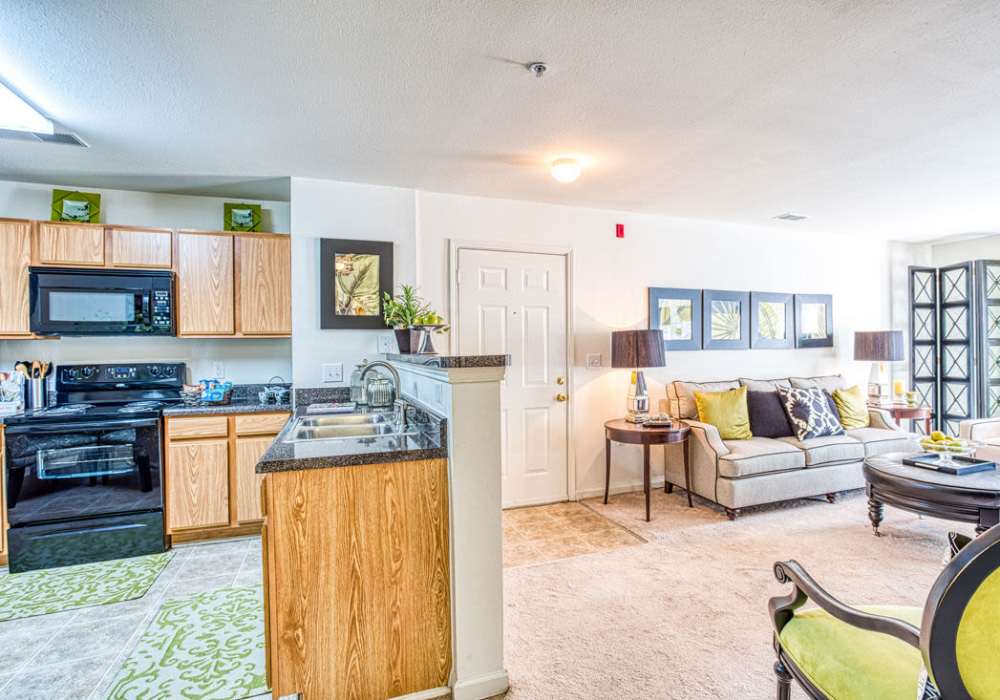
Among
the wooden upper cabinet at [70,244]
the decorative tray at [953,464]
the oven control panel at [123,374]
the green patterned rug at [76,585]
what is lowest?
the green patterned rug at [76,585]

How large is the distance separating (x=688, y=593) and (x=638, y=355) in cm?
175

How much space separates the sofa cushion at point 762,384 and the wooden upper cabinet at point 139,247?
15.2ft

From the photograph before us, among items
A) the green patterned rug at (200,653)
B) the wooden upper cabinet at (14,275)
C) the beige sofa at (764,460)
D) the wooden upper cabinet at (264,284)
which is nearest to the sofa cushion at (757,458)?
the beige sofa at (764,460)

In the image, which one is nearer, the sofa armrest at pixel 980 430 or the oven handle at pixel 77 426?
the oven handle at pixel 77 426

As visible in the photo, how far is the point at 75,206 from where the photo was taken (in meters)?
3.26

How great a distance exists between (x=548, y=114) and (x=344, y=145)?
45.9 inches

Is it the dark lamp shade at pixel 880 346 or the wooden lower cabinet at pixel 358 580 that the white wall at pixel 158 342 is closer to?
the wooden lower cabinet at pixel 358 580

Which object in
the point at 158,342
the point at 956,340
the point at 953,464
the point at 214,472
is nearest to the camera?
the point at 953,464

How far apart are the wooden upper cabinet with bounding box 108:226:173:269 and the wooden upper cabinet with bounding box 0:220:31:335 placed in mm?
453

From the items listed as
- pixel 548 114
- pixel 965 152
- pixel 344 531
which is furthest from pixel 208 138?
pixel 965 152

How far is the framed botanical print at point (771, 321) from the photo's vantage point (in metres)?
4.83

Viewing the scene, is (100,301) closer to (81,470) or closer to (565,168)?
(81,470)

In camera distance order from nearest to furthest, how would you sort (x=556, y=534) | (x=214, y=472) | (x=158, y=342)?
1. (x=214, y=472)
2. (x=556, y=534)
3. (x=158, y=342)

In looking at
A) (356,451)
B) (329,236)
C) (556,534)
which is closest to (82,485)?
(329,236)
